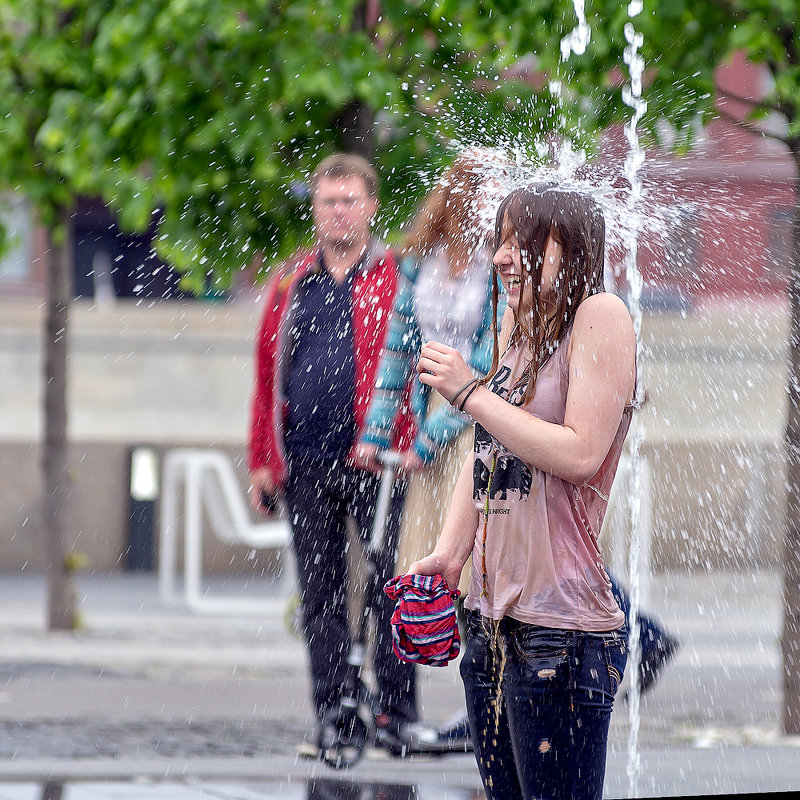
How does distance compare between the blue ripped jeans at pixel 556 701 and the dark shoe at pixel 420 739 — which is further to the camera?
the dark shoe at pixel 420 739

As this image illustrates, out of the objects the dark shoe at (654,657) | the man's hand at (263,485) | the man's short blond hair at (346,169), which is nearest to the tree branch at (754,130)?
the man's short blond hair at (346,169)

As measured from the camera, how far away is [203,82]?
268 inches

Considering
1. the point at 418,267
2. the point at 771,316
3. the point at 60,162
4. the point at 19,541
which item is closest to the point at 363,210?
the point at 418,267

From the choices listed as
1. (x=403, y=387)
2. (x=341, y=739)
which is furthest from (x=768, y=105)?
(x=341, y=739)

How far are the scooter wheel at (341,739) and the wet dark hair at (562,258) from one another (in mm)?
2410

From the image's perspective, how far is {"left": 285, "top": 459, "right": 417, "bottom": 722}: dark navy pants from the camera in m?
4.94

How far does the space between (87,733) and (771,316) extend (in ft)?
40.2

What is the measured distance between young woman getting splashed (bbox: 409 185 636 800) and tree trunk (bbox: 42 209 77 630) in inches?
245

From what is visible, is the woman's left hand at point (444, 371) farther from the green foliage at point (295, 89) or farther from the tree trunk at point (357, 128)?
the tree trunk at point (357, 128)

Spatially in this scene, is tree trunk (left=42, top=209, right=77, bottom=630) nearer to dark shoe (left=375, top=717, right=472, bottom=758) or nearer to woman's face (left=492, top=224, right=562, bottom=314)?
dark shoe (left=375, top=717, right=472, bottom=758)

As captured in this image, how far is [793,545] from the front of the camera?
19.1 ft

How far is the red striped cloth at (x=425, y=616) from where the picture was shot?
2885 mm

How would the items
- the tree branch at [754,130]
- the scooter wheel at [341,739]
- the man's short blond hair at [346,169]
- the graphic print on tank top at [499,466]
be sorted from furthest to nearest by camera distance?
the tree branch at [754,130] < the man's short blond hair at [346,169] < the scooter wheel at [341,739] < the graphic print on tank top at [499,466]

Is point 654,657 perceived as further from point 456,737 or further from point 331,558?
point 331,558
